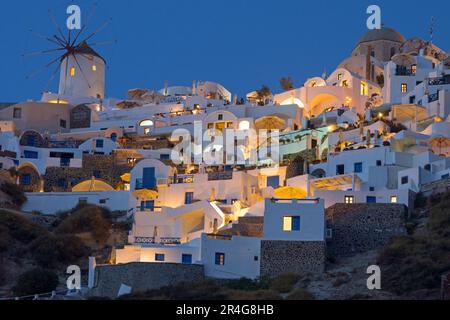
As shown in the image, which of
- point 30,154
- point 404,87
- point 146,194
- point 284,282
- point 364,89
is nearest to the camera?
point 284,282

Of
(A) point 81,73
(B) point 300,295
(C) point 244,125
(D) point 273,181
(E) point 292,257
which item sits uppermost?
(A) point 81,73

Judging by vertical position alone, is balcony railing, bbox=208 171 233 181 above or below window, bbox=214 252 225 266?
above

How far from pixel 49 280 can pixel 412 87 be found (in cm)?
3559

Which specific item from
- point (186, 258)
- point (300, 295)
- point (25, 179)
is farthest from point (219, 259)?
point (25, 179)

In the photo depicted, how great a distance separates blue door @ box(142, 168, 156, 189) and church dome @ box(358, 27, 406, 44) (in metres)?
36.4

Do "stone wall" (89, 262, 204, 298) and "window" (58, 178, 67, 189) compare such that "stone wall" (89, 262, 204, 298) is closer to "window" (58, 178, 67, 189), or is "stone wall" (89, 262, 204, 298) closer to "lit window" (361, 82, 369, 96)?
"window" (58, 178, 67, 189)

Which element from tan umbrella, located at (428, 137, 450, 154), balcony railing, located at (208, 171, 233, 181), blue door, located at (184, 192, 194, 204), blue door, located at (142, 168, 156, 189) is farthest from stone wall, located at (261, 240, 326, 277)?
tan umbrella, located at (428, 137, 450, 154)

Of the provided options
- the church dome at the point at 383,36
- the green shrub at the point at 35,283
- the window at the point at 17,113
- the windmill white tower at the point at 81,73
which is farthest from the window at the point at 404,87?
the green shrub at the point at 35,283

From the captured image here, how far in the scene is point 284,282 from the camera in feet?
137

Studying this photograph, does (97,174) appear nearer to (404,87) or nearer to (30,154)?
(30,154)

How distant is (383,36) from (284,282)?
49.8 metres

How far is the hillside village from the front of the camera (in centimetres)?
4400

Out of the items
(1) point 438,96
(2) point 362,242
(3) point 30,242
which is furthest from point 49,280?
(1) point 438,96
